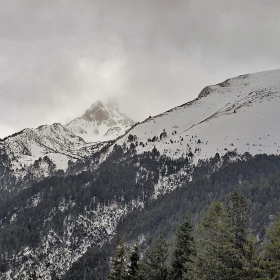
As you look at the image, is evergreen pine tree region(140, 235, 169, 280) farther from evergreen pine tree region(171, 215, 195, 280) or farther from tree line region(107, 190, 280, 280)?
evergreen pine tree region(171, 215, 195, 280)

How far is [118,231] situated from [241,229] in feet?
545

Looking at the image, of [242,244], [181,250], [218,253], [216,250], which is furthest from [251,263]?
[181,250]

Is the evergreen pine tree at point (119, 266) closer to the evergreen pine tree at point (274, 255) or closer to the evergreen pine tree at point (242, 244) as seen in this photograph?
the evergreen pine tree at point (242, 244)

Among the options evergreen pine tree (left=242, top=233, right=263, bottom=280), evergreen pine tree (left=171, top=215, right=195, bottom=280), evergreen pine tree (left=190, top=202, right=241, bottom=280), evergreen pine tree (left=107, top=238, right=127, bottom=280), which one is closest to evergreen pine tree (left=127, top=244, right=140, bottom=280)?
evergreen pine tree (left=107, top=238, right=127, bottom=280)

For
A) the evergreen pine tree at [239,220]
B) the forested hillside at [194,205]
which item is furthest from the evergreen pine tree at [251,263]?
the forested hillside at [194,205]

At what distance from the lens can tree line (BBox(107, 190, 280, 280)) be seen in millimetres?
26938

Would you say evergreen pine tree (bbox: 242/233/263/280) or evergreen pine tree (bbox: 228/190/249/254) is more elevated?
evergreen pine tree (bbox: 228/190/249/254)

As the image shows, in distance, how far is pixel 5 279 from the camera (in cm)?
16200

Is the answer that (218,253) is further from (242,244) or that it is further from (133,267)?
(133,267)

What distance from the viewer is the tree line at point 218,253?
26.9 metres

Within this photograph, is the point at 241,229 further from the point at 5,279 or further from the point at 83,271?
the point at 5,279

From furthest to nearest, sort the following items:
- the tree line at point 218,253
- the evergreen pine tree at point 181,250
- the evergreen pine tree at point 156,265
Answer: the evergreen pine tree at point 156,265 → the evergreen pine tree at point 181,250 → the tree line at point 218,253

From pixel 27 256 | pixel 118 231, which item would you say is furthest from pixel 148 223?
pixel 27 256

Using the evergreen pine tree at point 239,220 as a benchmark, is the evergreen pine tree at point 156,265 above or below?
below
